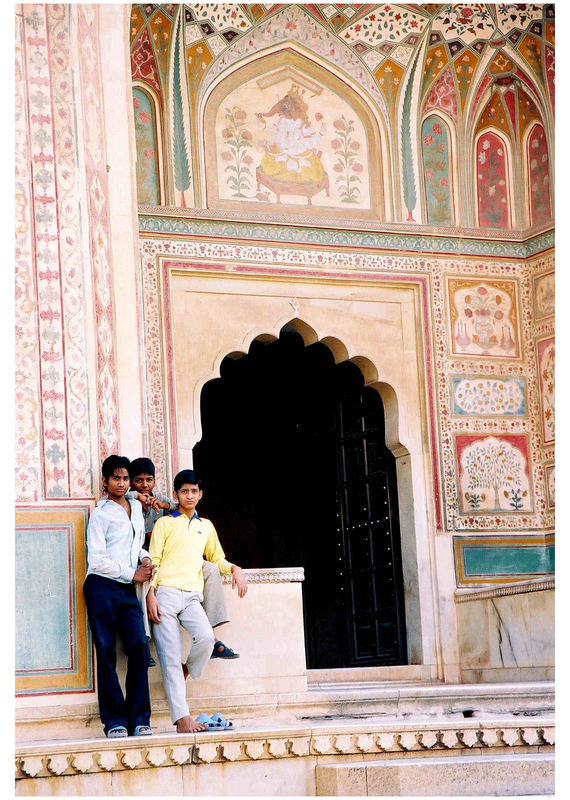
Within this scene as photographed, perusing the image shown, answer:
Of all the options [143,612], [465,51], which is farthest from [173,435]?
[465,51]

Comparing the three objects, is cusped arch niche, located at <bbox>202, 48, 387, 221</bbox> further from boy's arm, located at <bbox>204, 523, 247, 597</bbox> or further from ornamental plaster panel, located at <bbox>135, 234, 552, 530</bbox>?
boy's arm, located at <bbox>204, 523, 247, 597</bbox>

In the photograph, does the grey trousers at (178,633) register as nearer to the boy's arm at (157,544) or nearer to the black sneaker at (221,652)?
the boy's arm at (157,544)

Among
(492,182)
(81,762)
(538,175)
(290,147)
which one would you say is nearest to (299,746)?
(81,762)

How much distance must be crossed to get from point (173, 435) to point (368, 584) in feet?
5.70

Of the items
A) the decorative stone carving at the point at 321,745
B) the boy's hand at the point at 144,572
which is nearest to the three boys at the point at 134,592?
the boy's hand at the point at 144,572

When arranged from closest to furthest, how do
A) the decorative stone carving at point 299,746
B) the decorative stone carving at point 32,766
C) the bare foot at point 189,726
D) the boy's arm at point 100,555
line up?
1. the decorative stone carving at point 32,766
2. the decorative stone carving at point 299,746
3. the bare foot at point 189,726
4. the boy's arm at point 100,555

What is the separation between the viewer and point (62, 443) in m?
6.59

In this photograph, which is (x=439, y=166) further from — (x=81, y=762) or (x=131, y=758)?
(x=81, y=762)

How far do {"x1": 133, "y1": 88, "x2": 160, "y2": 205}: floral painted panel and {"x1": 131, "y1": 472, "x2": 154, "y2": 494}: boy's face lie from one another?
2.68 m

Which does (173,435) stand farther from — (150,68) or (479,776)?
(479,776)

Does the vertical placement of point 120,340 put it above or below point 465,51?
below

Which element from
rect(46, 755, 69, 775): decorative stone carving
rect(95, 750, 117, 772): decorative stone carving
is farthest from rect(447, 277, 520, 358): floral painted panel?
rect(46, 755, 69, 775): decorative stone carving

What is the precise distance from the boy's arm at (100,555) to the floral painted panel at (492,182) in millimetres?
4395

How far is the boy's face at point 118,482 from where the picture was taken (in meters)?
6.47
